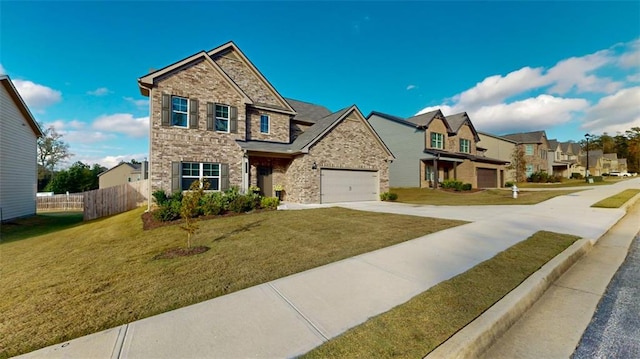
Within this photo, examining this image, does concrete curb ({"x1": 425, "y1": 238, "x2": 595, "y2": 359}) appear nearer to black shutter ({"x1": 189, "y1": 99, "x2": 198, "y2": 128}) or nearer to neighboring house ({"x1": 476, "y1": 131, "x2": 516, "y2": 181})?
black shutter ({"x1": 189, "y1": 99, "x2": 198, "y2": 128})

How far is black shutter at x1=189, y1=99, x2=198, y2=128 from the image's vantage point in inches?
492

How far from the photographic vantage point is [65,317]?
3.14 metres

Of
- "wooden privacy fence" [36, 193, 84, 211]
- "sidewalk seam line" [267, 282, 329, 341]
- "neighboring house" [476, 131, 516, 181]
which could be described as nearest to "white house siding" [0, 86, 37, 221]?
"wooden privacy fence" [36, 193, 84, 211]

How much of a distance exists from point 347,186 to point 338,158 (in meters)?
1.95

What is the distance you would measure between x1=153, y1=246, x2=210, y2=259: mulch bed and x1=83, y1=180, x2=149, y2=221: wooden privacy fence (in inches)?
422

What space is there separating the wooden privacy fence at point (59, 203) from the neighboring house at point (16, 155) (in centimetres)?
790

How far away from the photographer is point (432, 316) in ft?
9.61

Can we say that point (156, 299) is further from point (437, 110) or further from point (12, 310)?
point (437, 110)

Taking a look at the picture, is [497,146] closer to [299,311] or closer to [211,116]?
[211,116]

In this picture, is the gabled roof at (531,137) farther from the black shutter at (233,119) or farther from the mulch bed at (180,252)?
the mulch bed at (180,252)

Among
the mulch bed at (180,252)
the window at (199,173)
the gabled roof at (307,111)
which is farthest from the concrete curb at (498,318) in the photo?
the gabled roof at (307,111)

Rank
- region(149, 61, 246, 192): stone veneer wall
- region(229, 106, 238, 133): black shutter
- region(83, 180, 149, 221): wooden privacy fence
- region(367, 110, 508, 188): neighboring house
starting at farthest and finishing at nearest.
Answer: region(367, 110, 508, 188): neighboring house < region(83, 180, 149, 221): wooden privacy fence < region(229, 106, 238, 133): black shutter < region(149, 61, 246, 192): stone veneer wall

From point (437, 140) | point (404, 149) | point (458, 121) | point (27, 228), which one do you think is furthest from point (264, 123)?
point (458, 121)

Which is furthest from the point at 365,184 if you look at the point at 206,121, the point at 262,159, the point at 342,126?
the point at 206,121
